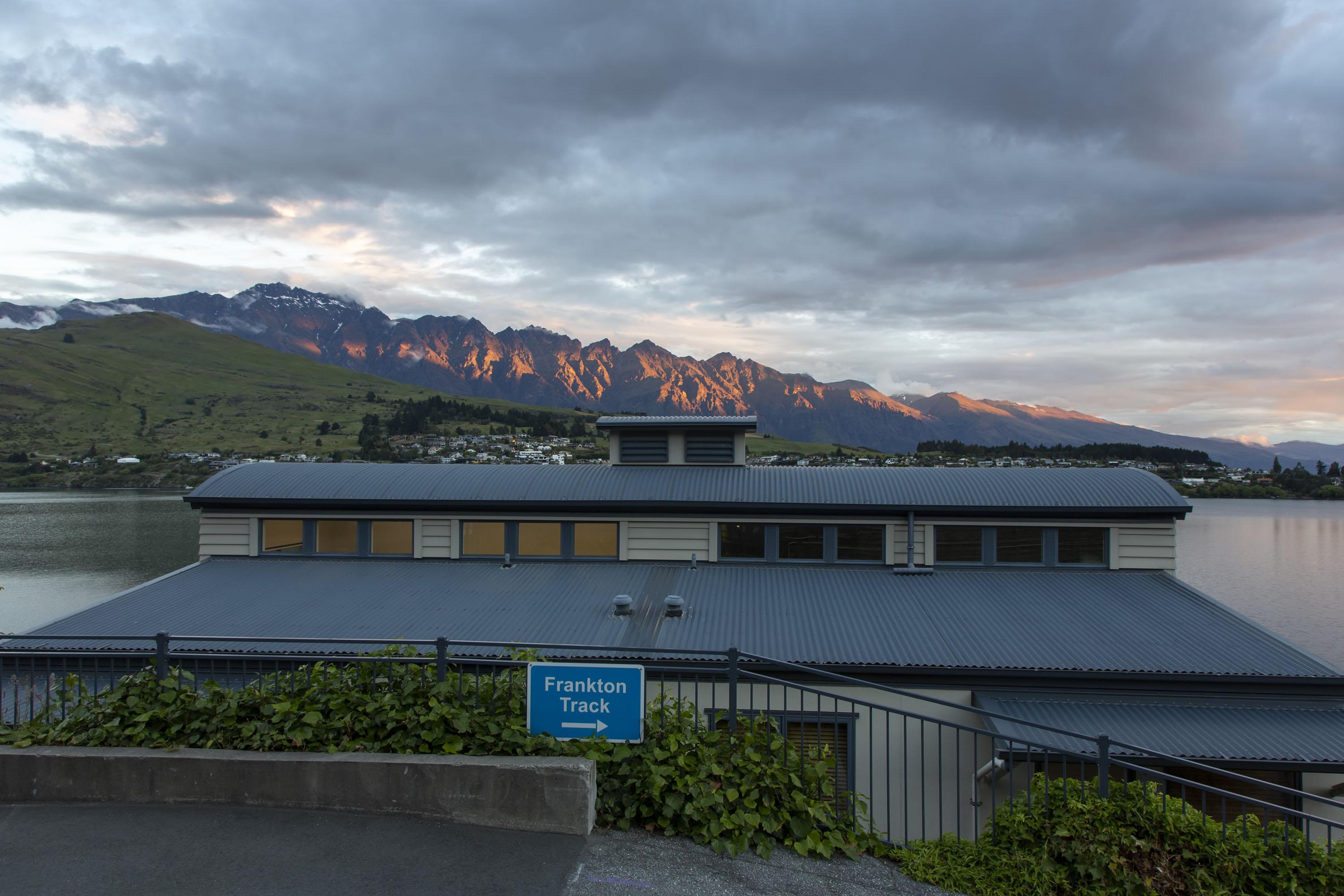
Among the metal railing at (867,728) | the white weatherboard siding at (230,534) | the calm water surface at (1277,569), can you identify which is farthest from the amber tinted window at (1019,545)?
the white weatherboard siding at (230,534)

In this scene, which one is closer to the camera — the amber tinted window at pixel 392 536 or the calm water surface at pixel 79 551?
the amber tinted window at pixel 392 536

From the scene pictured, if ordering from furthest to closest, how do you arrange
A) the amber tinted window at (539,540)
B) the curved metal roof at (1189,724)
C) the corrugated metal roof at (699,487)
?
the amber tinted window at (539,540)
the corrugated metal roof at (699,487)
the curved metal roof at (1189,724)

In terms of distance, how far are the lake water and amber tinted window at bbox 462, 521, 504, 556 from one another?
2282 centimetres

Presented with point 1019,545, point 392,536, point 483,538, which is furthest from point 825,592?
point 392,536

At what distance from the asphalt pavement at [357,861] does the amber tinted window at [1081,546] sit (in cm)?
1420

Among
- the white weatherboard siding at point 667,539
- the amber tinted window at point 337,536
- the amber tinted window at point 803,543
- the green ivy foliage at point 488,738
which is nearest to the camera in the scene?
the green ivy foliage at point 488,738

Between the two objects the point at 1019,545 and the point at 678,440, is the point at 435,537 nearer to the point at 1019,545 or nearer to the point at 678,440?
the point at 678,440

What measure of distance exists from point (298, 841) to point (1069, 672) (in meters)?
12.8

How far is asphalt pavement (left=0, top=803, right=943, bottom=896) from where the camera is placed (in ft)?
18.2

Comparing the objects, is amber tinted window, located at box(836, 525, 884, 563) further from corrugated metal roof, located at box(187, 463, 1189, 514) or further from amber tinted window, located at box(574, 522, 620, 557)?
amber tinted window, located at box(574, 522, 620, 557)

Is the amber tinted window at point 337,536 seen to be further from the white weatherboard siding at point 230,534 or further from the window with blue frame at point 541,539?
the window with blue frame at point 541,539

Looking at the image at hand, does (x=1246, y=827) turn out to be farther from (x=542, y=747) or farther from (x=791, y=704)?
(x=791, y=704)

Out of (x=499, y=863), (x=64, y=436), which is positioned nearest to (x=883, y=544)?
(x=499, y=863)

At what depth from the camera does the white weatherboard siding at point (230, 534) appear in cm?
2017
